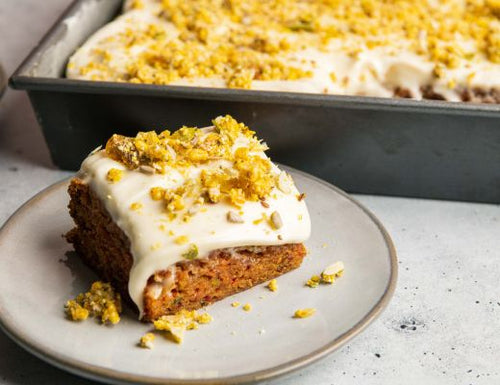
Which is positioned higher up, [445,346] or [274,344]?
[274,344]

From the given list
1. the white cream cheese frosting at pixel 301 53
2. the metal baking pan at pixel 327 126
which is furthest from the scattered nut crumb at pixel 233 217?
A: the white cream cheese frosting at pixel 301 53

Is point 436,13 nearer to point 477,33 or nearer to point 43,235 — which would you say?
point 477,33

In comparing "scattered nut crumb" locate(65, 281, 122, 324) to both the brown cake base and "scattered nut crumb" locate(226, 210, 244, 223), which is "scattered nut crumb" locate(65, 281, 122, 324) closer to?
the brown cake base

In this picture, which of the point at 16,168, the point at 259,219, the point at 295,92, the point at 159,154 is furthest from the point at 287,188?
the point at 16,168

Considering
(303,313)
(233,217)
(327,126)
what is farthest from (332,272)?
(327,126)

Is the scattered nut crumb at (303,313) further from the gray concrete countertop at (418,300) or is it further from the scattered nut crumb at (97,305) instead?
the scattered nut crumb at (97,305)

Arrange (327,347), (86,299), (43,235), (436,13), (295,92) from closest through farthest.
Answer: (327,347) < (86,299) < (43,235) < (295,92) < (436,13)

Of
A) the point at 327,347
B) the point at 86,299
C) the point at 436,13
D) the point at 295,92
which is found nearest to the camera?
the point at 327,347

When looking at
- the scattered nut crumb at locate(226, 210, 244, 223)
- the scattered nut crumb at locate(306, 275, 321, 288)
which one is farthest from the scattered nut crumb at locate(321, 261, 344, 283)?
the scattered nut crumb at locate(226, 210, 244, 223)
